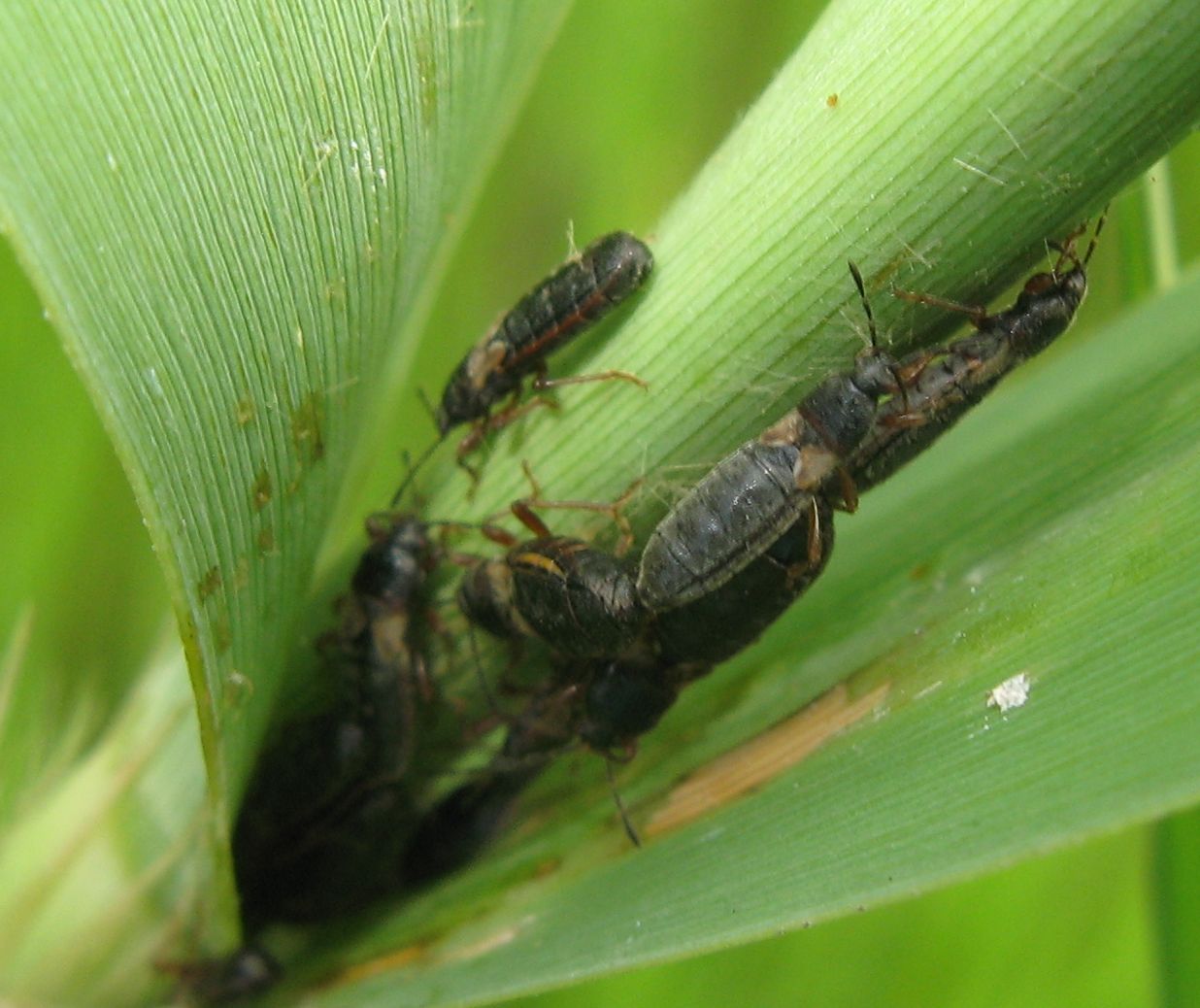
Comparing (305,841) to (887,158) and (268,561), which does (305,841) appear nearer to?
(268,561)

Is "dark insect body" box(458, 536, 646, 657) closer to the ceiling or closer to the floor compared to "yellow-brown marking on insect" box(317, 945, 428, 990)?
closer to the ceiling

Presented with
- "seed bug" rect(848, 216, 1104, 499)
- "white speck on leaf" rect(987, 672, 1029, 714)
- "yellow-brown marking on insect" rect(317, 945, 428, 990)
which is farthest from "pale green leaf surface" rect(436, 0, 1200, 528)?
"yellow-brown marking on insect" rect(317, 945, 428, 990)

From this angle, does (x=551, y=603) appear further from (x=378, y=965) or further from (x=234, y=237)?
(x=234, y=237)

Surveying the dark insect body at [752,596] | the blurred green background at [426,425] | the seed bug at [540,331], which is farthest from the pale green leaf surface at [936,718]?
the blurred green background at [426,425]

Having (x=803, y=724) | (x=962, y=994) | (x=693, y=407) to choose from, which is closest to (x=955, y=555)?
(x=803, y=724)

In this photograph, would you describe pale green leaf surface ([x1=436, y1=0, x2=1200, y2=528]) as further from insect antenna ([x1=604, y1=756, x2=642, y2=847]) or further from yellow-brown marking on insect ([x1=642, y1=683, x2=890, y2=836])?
insect antenna ([x1=604, y1=756, x2=642, y2=847])

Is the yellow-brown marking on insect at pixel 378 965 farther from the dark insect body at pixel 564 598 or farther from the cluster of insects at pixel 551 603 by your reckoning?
the dark insect body at pixel 564 598
